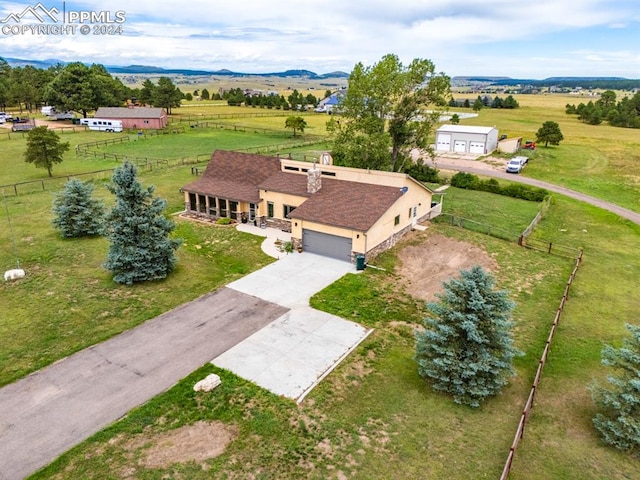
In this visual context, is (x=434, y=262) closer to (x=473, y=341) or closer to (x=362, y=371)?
(x=473, y=341)

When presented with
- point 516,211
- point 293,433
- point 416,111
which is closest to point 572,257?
point 516,211

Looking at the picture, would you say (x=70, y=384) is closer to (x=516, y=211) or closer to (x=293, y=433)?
(x=293, y=433)

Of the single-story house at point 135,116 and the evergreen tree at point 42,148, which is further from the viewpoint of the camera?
the single-story house at point 135,116

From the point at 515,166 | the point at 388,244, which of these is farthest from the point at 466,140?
the point at 388,244

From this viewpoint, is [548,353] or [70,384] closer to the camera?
[70,384]

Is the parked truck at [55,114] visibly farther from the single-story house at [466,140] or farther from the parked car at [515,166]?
the parked car at [515,166]

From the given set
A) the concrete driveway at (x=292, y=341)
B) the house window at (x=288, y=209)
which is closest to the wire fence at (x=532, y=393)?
the concrete driveway at (x=292, y=341)

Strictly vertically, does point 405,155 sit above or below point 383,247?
above
